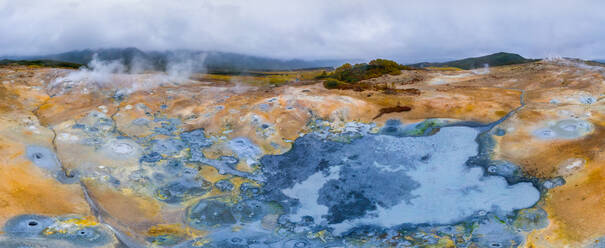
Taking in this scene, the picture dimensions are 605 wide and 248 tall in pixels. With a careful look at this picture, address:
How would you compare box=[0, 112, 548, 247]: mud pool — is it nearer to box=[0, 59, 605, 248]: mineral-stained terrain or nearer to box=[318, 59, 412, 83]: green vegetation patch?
box=[0, 59, 605, 248]: mineral-stained terrain

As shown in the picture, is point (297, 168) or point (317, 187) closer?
point (317, 187)

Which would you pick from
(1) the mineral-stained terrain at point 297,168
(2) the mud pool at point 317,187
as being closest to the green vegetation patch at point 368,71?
(1) the mineral-stained terrain at point 297,168

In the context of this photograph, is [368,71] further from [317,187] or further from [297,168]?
[317,187]

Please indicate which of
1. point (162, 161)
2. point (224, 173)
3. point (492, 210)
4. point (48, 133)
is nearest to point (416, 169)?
point (492, 210)

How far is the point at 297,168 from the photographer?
25.2m

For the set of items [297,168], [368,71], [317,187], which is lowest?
[317,187]

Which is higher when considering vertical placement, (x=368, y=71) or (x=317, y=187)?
(x=368, y=71)

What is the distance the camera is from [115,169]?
22.9 metres

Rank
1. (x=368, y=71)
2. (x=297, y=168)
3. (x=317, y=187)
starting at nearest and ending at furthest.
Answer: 1. (x=317, y=187)
2. (x=297, y=168)
3. (x=368, y=71)

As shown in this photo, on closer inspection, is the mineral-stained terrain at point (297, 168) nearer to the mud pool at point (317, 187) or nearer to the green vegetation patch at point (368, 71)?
the mud pool at point (317, 187)

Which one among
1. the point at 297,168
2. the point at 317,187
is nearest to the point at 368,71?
the point at 297,168

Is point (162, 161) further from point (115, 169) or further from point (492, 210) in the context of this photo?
point (492, 210)

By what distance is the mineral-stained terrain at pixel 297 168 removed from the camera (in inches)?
698

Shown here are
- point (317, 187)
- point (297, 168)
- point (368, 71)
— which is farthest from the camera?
point (368, 71)
